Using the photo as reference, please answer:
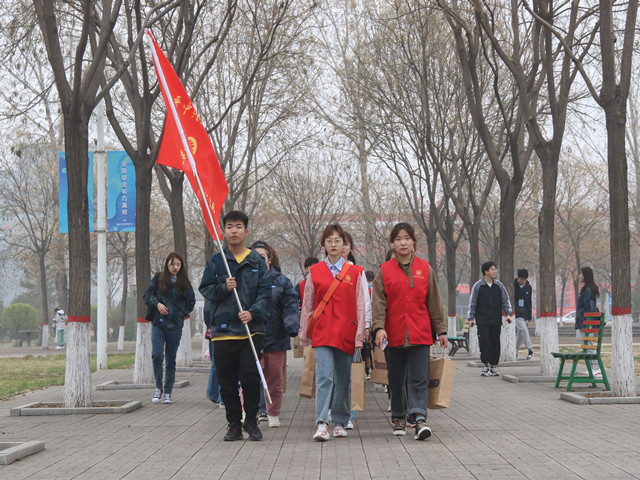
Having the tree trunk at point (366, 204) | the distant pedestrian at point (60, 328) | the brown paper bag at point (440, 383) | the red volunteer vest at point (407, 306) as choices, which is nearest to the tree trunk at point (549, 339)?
the brown paper bag at point (440, 383)

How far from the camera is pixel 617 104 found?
12.8m

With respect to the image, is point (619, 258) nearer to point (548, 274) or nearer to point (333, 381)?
point (548, 274)

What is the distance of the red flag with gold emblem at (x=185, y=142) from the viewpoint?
10.4m

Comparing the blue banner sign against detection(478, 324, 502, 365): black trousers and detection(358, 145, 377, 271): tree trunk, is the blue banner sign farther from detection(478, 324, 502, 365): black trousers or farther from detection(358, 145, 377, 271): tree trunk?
detection(358, 145, 377, 271): tree trunk

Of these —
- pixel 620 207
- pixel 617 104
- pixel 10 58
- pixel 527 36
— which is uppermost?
pixel 527 36

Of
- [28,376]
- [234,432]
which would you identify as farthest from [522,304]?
[234,432]

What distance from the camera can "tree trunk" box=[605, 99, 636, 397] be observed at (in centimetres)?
1226

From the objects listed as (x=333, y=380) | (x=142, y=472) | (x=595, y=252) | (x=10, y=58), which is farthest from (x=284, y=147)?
(x=595, y=252)

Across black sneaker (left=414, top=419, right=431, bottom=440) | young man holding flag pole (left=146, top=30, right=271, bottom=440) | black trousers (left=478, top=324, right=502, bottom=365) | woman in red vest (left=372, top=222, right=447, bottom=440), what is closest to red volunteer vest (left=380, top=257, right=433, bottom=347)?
woman in red vest (left=372, top=222, right=447, bottom=440)

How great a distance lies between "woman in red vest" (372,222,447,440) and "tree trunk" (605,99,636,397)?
13.6ft

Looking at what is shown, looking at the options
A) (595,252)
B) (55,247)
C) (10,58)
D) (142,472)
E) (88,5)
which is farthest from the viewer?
(595,252)

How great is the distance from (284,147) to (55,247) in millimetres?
17729

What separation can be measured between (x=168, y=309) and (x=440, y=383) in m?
4.78

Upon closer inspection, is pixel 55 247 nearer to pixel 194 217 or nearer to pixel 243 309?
pixel 194 217
